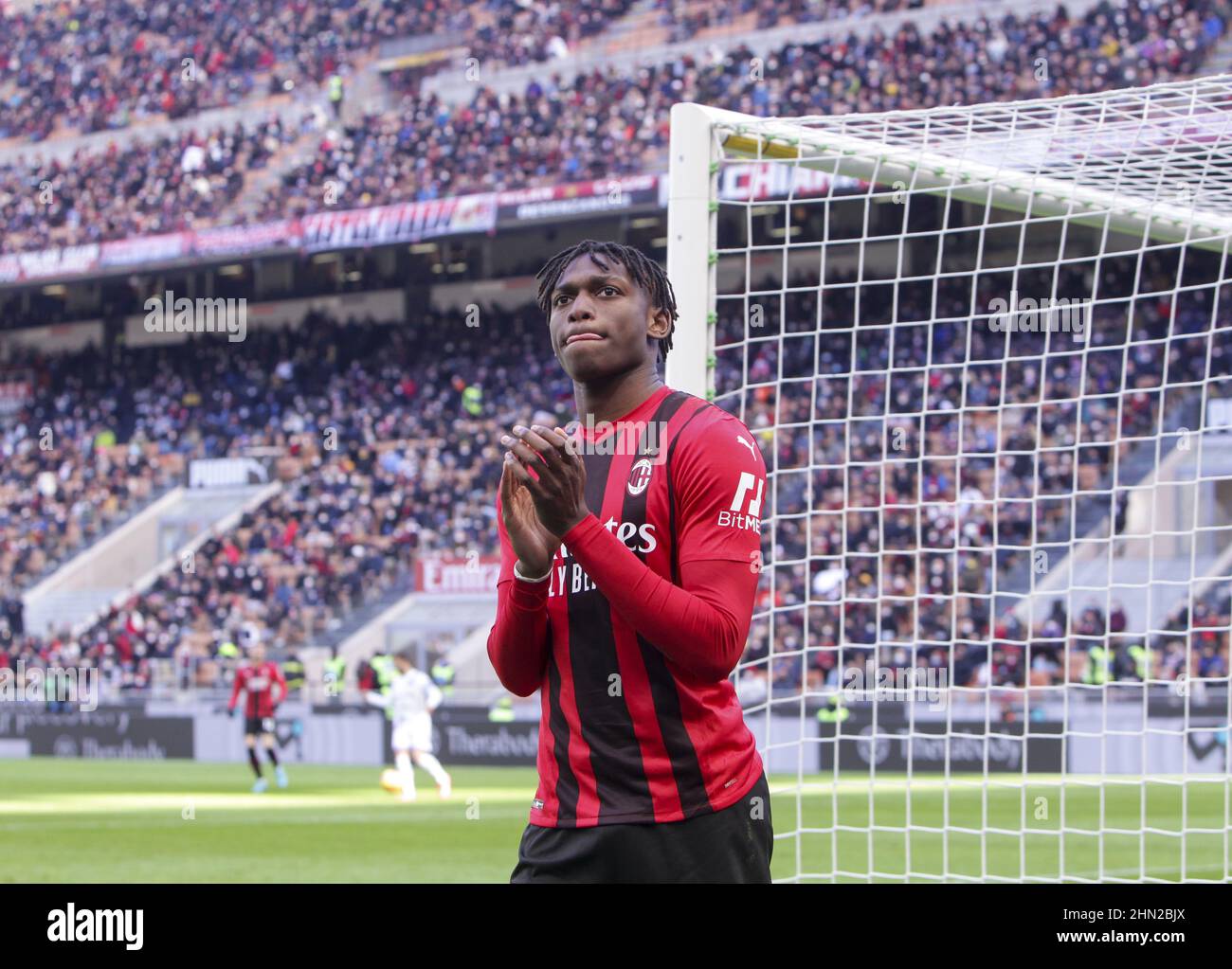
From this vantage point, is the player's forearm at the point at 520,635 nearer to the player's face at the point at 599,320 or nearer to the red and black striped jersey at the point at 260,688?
the player's face at the point at 599,320

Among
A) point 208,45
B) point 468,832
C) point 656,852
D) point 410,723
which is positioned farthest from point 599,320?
point 208,45

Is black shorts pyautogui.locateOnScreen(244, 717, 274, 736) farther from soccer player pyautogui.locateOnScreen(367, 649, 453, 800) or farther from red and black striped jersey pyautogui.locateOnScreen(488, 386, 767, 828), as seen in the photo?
red and black striped jersey pyautogui.locateOnScreen(488, 386, 767, 828)

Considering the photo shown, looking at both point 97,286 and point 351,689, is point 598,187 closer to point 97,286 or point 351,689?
point 351,689

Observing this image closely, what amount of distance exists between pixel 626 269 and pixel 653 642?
0.77 meters

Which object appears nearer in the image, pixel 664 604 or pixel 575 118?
pixel 664 604

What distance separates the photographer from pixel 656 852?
303 cm

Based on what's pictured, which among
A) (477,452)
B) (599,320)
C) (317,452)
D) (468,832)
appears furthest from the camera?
(317,452)

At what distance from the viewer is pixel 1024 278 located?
85.1ft

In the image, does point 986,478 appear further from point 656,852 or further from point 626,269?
point 656,852

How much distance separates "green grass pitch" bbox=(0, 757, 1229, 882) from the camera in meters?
10.1

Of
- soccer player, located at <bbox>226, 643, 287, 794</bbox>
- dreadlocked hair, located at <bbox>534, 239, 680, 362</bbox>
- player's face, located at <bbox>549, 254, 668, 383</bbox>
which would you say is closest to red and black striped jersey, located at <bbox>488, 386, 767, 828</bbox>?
player's face, located at <bbox>549, 254, 668, 383</bbox>

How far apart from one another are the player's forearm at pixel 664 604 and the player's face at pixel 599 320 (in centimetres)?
40

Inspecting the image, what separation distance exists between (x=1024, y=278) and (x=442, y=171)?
40.1ft

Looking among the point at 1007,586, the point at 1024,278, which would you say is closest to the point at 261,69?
the point at 1024,278
